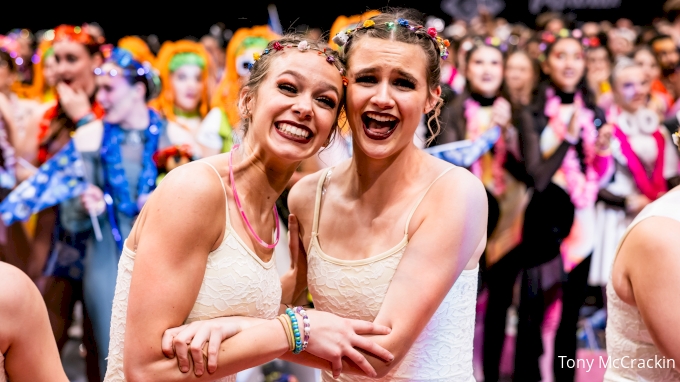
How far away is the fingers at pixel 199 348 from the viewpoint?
1550 mm

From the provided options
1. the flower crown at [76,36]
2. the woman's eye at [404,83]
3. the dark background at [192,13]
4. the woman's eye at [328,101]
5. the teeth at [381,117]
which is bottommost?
the teeth at [381,117]

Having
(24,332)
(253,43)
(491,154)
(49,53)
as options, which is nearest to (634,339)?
(24,332)

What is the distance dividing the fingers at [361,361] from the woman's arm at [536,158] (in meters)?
2.91

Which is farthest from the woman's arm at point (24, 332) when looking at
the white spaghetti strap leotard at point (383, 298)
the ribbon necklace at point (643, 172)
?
the ribbon necklace at point (643, 172)

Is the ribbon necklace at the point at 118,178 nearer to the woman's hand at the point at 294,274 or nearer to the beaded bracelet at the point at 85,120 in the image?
the beaded bracelet at the point at 85,120

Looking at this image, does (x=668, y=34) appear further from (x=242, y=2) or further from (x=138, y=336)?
(x=138, y=336)

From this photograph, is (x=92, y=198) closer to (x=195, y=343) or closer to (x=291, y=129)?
(x=291, y=129)

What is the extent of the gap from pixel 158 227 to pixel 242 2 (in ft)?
15.7

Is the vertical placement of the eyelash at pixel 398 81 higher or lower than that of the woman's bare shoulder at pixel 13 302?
higher

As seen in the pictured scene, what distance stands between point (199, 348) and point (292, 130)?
2.06 feet

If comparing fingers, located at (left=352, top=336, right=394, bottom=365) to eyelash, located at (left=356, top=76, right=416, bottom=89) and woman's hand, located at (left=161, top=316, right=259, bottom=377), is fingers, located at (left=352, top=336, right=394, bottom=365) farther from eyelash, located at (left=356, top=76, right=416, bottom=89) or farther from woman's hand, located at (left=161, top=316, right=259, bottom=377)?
eyelash, located at (left=356, top=76, right=416, bottom=89)

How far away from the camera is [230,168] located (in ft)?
5.91

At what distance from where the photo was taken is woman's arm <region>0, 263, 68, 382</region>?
1350mm

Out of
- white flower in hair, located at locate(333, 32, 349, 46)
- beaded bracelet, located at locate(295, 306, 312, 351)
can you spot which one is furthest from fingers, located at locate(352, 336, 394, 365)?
white flower in hair, located at locate(333, 32, 349, 46)
